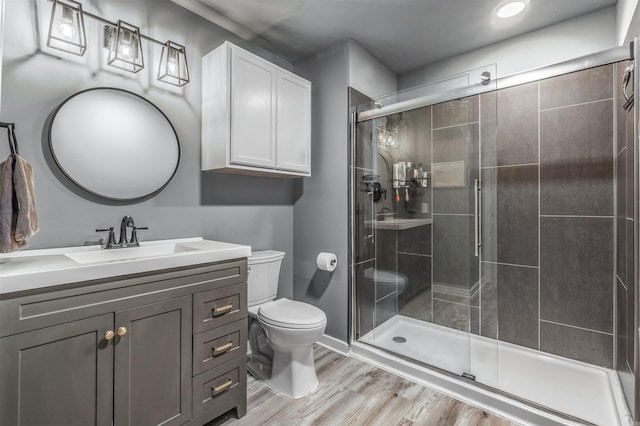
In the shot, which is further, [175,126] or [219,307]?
[175,126]

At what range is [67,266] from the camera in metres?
1.11

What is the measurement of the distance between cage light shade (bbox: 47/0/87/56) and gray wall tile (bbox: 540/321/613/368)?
11.2ft

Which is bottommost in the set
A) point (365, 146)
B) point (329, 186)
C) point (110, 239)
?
point (110, 239)

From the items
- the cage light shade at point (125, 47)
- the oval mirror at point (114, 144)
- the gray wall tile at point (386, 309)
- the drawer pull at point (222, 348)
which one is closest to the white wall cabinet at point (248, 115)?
the oval mirror at point (114, 144)

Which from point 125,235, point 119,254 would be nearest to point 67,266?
point 119,254

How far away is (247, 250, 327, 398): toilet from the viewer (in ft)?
6.02

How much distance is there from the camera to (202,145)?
6.81 ft

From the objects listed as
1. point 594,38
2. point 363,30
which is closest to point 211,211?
point 363,30

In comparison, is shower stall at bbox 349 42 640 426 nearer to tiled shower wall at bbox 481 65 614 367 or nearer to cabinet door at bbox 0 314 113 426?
tiled shower wall at bbox 481 65 614 367

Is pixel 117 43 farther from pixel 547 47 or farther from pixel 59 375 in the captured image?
pixel 547 47

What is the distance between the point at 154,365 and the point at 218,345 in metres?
0.31

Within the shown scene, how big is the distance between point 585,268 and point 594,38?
5.18 feet

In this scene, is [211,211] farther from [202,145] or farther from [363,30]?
[363,30]

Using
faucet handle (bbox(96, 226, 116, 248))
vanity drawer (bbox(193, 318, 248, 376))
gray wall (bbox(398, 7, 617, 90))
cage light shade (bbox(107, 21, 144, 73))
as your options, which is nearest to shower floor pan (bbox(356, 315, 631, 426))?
vanity drawer (bbox(193, 318, 248, 376))
